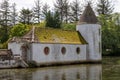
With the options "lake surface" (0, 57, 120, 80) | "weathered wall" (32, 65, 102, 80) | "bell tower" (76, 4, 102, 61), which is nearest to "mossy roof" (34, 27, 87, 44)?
"bell tower" (76, 4, 102, 61)

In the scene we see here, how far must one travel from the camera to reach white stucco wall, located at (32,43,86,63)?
35.3 metres

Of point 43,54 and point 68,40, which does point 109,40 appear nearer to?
point 68,40

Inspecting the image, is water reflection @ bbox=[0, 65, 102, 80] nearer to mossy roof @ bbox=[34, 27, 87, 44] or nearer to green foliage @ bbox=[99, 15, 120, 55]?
mossy roof @ bbox=[34, 27, 87, 44]

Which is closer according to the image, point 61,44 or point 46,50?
point 46,50

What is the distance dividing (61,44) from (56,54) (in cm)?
147

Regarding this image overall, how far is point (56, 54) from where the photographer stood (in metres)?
38.2

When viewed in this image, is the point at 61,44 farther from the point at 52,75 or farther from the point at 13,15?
the point at 13,15

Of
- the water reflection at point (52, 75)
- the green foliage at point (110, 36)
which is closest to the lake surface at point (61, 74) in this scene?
the water reflection at point (52, 75)

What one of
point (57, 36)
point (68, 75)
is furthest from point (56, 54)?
point (68, 75)

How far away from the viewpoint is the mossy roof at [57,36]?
36.9m

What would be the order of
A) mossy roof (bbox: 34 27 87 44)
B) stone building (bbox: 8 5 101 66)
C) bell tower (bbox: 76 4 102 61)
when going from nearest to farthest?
1. stone building (bbox: 8 5 101 66)
2. mossy roof (bbox: 34 27 87 44)
3. bell tower (bbox: 76 4 102 61)

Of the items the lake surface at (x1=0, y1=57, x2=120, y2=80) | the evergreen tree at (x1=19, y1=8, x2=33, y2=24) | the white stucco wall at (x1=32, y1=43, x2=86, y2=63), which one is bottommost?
the lake surface at (x1=0, y1=57, x2=120, y2=80)

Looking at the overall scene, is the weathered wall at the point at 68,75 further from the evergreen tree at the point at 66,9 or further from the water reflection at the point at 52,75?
the evergreen tree at the point at 66,9

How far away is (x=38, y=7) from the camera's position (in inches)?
2958
